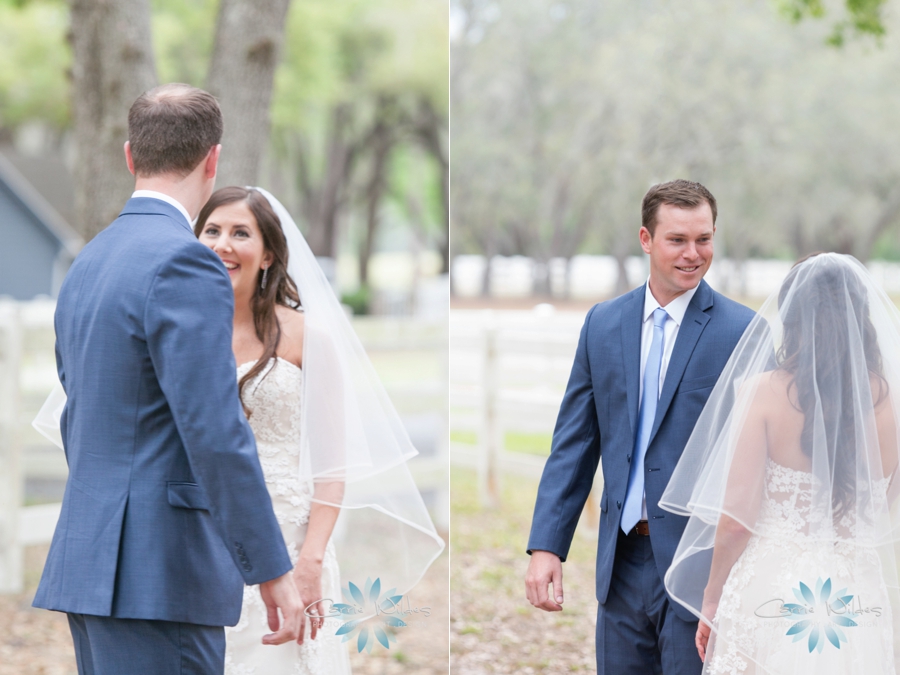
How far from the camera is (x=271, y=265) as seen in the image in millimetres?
3205

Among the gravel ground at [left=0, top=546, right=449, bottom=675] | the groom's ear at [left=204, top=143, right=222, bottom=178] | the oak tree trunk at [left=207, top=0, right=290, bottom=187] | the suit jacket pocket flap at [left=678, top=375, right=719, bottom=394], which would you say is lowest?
the gravel ground at [left=0, top=546, right=449, bottom=675]

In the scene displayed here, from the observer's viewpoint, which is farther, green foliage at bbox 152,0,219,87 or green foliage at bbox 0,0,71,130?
green foliage at bbox 0,0,71,130

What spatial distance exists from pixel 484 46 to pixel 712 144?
8191mm

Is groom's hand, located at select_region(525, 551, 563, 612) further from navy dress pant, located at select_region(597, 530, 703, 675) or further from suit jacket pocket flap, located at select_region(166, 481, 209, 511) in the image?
suit jacket pocket flap, located at select_region(166, 481, 209, 511)

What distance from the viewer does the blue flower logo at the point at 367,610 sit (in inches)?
120

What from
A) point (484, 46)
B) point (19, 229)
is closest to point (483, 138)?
point (484, 46)

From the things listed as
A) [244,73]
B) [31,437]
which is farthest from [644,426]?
[31,437]

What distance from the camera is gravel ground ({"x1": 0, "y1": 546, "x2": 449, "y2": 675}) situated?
18.2ft

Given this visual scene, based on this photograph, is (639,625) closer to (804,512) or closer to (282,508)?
(804,512)

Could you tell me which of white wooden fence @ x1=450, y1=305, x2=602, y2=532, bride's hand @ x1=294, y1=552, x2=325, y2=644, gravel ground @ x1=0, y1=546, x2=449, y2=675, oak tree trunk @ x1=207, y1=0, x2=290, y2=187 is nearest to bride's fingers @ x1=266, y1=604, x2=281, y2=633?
bride's hand @ x1=294, y1=552, x2=325, y2=644

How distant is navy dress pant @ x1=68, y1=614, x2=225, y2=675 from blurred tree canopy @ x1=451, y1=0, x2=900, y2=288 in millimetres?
22158

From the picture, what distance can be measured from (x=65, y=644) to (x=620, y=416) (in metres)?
4.55

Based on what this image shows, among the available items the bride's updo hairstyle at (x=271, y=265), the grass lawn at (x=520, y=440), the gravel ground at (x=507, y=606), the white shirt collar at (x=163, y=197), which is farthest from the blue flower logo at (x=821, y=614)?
the grass lawn at (x=520, y=440)

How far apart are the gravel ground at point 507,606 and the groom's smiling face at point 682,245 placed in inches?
119
